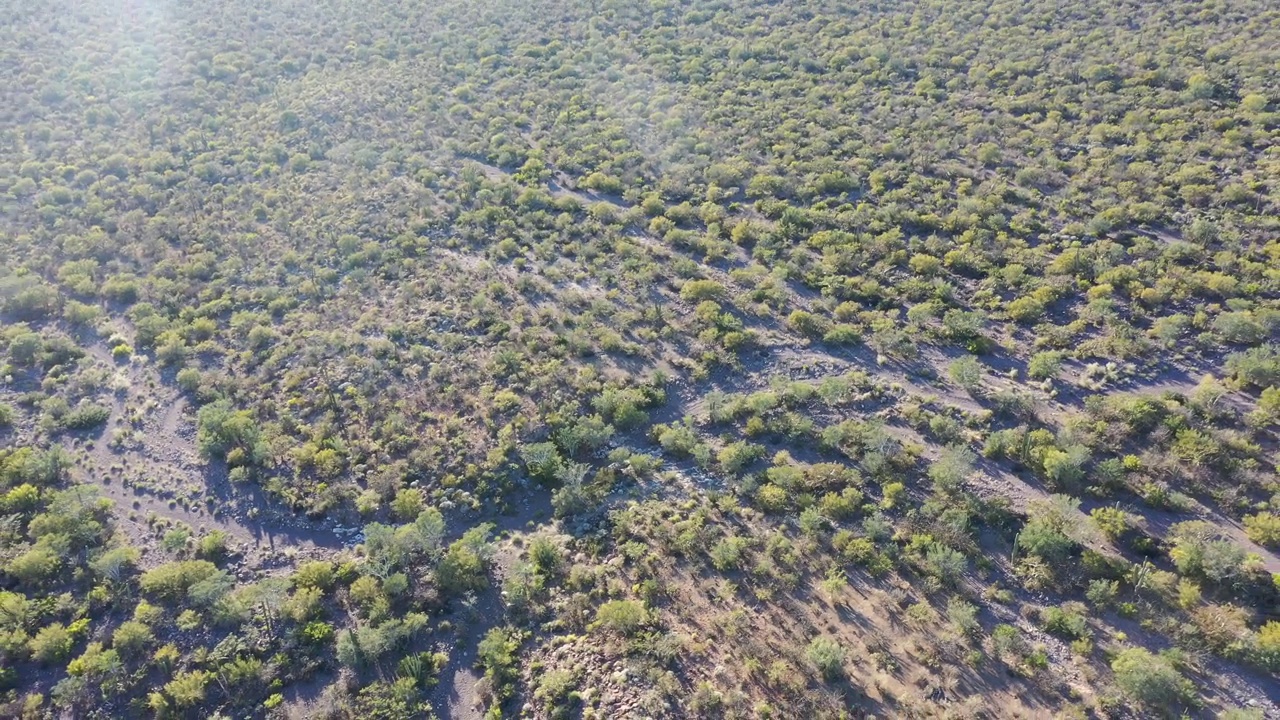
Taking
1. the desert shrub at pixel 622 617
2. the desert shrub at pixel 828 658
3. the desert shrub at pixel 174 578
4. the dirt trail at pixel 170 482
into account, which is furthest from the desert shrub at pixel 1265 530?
the desert shrub at pixel 174 578

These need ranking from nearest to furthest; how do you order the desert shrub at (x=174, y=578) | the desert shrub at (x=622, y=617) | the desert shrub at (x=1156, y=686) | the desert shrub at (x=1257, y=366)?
the desert shrub at (x=1156, y=686) < the desert shrub at (x=622, y=617) < the desert shrub at (x=174, y=578) < the desert shrub at (x=1257, y=366)

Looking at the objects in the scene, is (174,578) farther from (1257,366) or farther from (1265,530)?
(1257,366)

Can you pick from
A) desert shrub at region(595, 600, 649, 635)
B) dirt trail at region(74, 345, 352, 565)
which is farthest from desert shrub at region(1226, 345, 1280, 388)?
dirt trail at region(74, 345, 352, 565)

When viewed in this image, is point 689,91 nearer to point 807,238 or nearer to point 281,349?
point 807,238

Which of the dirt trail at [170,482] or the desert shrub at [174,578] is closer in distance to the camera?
the desert shrub at [174,578]

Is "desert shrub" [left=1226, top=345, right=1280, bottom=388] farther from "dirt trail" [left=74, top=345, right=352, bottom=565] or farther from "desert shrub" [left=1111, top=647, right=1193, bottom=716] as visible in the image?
"dirt trail" [left=74, top=345, right=352, bottom=565]

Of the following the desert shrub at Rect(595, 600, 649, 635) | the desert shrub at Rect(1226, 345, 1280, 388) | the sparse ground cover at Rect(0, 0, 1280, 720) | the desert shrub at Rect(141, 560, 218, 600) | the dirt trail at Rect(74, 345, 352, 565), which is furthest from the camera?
the desert shrub at Rect(1226, 345, 1280, 388)

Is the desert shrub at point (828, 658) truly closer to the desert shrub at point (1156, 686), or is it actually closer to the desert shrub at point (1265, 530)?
the desert shrub at point (1156, 686)

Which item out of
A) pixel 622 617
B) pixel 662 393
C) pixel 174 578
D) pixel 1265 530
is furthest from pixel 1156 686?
pixel 174 578

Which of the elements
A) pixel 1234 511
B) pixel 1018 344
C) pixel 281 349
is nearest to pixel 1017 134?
pixel 1018 344
